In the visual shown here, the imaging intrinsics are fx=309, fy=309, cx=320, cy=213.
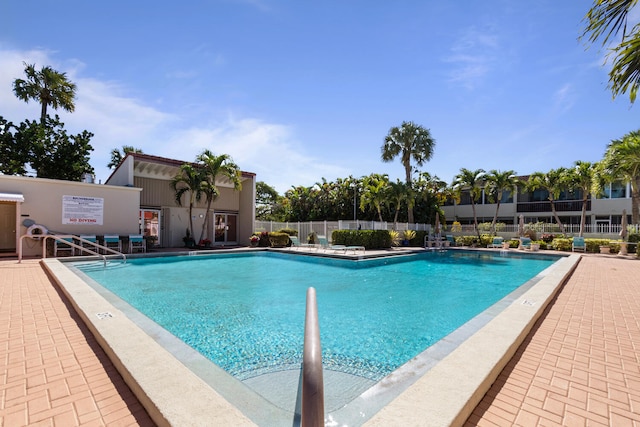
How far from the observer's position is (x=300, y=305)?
6.68 metres

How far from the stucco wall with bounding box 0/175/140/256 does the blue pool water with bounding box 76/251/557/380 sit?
12.9ft

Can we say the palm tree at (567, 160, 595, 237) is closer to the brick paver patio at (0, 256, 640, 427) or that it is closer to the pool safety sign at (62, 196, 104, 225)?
the brick paver patio at (0, 256, 640, 427)

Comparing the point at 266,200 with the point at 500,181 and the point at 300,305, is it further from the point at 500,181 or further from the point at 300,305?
the point at 300,305

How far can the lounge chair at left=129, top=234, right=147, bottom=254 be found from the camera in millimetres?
14836

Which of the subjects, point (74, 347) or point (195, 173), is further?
point (195, 173)

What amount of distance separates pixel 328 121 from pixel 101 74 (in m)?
9.36

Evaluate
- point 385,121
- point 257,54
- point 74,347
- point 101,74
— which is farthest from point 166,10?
point 385,121

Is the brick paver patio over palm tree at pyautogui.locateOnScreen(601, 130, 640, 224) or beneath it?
beneath

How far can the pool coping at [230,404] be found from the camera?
6.49ft

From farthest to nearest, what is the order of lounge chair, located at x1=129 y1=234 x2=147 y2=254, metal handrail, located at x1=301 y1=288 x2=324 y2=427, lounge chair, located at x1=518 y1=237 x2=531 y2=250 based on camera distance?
1. lounge chair, located at x1=518 y1=237 x2=531 y2=250
2. lounge chair, located at x1=129 y1=234 x2=147 y2=254
3. metal handrail, located at x1=301 y1=288 x2=324 y2=427

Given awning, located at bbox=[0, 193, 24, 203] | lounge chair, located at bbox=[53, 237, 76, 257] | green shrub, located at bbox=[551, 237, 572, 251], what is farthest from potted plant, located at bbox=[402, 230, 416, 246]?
awning, located at bbox=[0, 193, 24, 203]

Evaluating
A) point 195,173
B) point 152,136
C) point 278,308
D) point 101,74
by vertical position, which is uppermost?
point 101,74

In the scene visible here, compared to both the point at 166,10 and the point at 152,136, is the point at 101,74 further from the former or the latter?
the point at 166,10

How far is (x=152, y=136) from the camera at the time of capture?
14852mm
